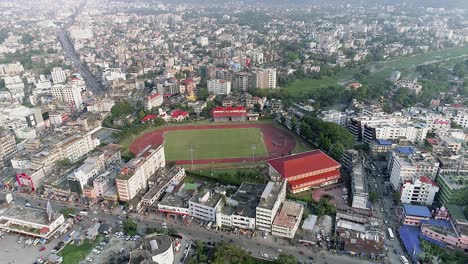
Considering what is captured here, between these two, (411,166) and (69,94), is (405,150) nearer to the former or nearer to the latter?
(411,166)

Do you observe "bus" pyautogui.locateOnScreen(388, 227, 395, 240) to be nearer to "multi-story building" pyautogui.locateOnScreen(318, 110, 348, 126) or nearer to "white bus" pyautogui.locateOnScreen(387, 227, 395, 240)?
"white bus" pyautogui.locateOnScreen(387, 227, 395, 240)

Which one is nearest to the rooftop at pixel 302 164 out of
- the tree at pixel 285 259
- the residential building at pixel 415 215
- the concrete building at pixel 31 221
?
the residential building at pixel 415 215

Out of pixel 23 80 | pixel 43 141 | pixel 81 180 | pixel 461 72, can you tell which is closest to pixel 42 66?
pixel 23 80

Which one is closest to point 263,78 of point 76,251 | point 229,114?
point 229,114

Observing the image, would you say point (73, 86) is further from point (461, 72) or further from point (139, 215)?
point (461, 72)

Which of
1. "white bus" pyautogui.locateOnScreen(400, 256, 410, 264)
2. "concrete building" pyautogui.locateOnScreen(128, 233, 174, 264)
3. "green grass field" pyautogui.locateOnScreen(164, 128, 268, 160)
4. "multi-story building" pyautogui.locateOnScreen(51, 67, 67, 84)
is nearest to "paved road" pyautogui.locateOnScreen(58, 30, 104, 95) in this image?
"multi-story building" pyautogui.locateOnScreen(51, 67, 67, 84)
